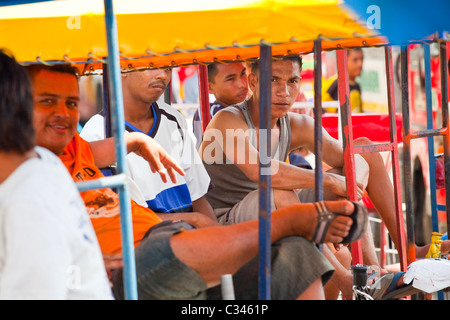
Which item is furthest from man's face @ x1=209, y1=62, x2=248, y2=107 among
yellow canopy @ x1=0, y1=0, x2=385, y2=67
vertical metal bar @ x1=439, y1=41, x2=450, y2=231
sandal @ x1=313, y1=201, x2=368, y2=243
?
sandal @ x1=313, y1=201, x2=368, y2=243

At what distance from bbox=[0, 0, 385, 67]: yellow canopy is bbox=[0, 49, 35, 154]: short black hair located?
0.58 m

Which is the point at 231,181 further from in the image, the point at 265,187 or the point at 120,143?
→ the point at 120,143

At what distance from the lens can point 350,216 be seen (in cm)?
219

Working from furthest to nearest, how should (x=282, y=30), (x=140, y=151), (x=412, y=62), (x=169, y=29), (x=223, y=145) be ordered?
(x=412, y=62) < (x=223, y=145) < (x=140, y=151) < (x=169, y=29) < (x=282, y=30)

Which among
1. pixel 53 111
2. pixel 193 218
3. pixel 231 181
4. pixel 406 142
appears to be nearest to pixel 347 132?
pixel 406 142

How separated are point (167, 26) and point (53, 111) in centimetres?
68

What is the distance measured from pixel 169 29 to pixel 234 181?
1606mm

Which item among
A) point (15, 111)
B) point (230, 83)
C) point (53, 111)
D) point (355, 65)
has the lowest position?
point (15, 111)

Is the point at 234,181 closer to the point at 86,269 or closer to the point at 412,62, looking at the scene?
the point at 86,269

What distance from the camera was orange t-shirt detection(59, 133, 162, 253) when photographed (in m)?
2.51

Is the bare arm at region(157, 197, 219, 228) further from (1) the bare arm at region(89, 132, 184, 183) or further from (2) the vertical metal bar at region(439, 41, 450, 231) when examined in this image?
(2) the vertical metal bar at region(439, 41, 450, 231)

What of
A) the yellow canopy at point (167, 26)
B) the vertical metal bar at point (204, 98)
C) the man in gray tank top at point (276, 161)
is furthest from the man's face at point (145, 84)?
the yellow canopy at point (167, 26)

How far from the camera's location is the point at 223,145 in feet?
11.4
